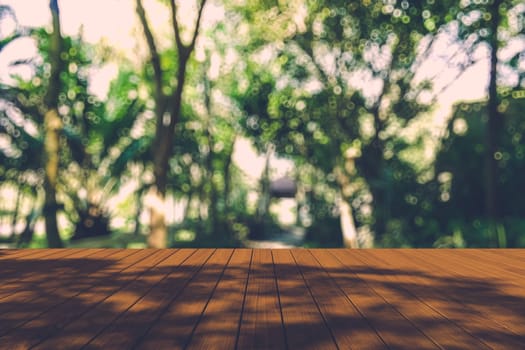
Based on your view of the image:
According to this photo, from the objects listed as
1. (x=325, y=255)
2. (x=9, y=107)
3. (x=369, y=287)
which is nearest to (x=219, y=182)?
(x=9, y=107)

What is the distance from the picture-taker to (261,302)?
11.1ft

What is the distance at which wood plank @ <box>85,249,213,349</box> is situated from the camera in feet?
8.49

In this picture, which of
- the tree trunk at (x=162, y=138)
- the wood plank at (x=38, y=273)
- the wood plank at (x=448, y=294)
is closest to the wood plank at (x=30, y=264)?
the wood plank at (x=38, y=273)

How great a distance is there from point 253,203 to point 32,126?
1708 cm

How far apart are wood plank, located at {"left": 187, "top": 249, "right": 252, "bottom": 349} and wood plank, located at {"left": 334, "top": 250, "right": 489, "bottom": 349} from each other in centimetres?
93

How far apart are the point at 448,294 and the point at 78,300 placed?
2.77 meters

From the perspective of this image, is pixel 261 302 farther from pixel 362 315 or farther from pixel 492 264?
pixel 492 264

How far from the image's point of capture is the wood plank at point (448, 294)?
274 centimetres

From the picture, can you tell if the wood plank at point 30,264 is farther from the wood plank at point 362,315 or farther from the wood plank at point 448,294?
the wood plank at point 448,294

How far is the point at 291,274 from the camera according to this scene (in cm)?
445

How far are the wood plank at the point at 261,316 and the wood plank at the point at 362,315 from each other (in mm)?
319

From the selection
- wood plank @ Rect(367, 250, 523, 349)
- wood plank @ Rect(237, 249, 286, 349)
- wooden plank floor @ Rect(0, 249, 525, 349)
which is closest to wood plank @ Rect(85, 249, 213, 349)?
wooden plank floor @ Rect(0, 249, 525, 349)

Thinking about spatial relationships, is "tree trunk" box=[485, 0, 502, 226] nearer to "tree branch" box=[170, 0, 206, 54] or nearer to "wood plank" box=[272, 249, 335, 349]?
"tree branch" box=[170, 0, 206, 54]

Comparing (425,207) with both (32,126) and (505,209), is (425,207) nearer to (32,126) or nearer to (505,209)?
(505,209)
